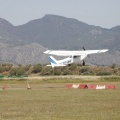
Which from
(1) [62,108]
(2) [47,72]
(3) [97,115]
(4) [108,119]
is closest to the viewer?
(4) [108,119]

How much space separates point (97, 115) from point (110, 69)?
97397 millimetres

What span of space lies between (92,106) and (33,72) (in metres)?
93.8

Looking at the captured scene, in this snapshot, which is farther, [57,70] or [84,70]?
[57,70]

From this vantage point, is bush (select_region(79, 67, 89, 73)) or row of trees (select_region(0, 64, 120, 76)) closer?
row of trees (select_region(0, 64, 120, 76))

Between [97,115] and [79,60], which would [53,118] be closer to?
[97,115]

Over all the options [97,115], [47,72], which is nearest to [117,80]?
[47,72]

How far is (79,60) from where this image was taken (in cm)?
12444

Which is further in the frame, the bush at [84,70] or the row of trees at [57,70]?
the bush at [84,70]

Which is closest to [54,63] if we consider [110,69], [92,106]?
[110,69]

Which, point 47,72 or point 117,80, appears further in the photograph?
point 47,72

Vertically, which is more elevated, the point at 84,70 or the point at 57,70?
the point at 57,70

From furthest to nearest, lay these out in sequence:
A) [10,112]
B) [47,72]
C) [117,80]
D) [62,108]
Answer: [47,72], [117,80], [62,108], [10,112]

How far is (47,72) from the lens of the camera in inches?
4719

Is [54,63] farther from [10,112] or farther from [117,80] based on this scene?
[10,112]
